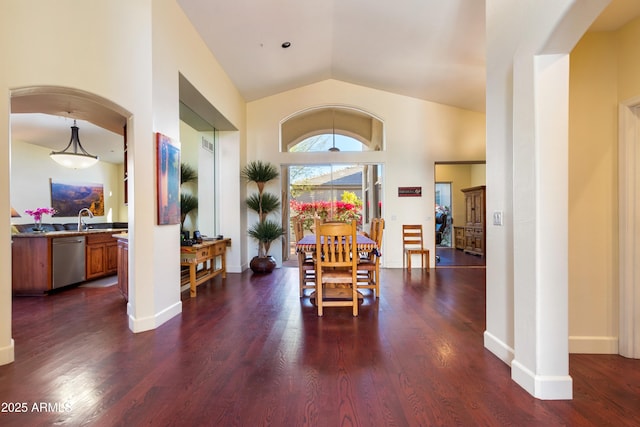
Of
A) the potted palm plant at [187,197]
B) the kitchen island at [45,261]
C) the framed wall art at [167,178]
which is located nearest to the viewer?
the framed wall art at [167,178]

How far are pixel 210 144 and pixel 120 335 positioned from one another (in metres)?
4.03

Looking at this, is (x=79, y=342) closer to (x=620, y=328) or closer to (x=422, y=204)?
(x=620, y=328)

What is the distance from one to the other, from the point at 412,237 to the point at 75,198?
901 cm

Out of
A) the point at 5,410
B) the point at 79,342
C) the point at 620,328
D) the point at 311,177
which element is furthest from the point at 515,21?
the point at 311,177

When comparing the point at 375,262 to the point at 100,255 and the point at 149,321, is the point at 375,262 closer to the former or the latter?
the point at 149,321

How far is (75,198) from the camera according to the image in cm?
804

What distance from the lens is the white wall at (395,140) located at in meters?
6.38

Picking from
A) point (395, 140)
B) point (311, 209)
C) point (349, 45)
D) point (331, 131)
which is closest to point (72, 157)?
point (311, 209)

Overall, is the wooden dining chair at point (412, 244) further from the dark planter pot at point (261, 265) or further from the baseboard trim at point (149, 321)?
the baseboard trim at point (149, 321)

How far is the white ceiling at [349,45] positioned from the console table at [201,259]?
3054 mm

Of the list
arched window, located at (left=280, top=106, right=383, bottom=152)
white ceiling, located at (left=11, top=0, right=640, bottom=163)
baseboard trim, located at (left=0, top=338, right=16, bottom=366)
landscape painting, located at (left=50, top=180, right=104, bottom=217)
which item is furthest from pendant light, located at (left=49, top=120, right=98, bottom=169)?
baseboard trim, located at (left=0, top=338, right=16, bottom=366)

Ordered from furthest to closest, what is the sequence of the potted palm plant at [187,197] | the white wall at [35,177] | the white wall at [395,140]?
1. the white wall at [35,177]
2. the white wall at [395,140]
3. the potted palm plant at [187,197]

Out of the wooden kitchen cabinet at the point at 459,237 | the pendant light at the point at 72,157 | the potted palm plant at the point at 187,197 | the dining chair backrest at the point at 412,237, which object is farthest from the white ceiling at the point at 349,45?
the wooden kitchen cabinet at the point at 459,237

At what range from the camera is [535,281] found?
1.81 m
